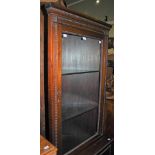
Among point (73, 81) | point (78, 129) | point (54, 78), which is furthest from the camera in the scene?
point (78, 129)

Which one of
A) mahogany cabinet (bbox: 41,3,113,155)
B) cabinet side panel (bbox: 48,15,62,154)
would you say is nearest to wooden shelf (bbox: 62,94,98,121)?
mahogany cabinet (bbox: 41,3,113,155)

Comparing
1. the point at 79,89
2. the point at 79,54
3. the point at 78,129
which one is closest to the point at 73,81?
the point at 79,89

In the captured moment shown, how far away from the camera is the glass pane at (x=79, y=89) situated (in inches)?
48.8

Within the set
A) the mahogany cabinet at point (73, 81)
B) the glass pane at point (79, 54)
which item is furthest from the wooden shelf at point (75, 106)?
the glass pane at point (79, 54)

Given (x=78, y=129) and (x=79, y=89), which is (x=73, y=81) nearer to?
(x=79, y=89)

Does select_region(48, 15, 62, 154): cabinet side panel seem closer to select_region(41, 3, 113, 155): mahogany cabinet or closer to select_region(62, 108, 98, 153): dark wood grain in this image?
select_region(41, 3, 113, 155): mahogany cabinet

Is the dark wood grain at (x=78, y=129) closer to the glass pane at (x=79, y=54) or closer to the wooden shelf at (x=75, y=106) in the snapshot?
the wooden shelf at (x=75, y=106)

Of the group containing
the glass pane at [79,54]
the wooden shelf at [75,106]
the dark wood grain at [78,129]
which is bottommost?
the dark wood grain at [78,129]

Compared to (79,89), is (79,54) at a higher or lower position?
higher

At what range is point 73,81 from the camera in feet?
4.33

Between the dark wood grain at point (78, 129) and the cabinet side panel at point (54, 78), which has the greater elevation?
the cabinet side panel at point (54, 78)

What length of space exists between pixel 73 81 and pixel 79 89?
111 millimetres
